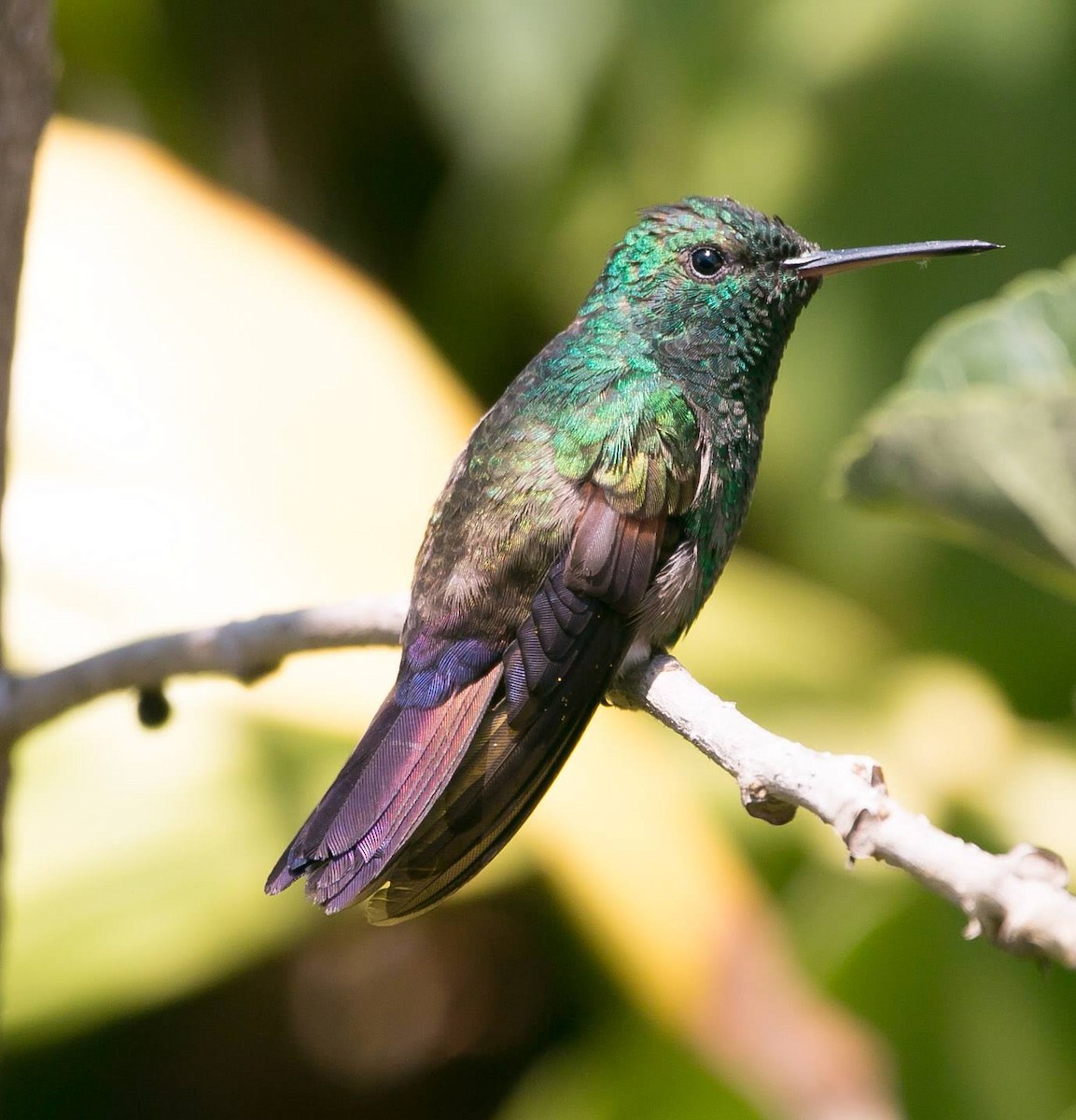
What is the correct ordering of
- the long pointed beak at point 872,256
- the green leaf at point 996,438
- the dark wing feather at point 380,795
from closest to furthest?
1. the dark wing feather at point 380,795
2. the long pointed beak at point 872,256
3. the green leaf at point 996,438

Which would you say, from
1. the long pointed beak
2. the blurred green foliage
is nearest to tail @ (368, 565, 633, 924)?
the long pointed beak

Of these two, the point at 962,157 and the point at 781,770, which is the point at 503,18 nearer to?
the point at 962,157

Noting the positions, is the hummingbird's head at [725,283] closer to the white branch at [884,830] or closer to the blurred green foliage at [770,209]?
the white branch at [884,830]

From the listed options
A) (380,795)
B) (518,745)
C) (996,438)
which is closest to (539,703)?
(518,745)

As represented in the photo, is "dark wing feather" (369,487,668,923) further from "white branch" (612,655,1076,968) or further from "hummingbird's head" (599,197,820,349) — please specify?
"hummingbird's head" (599,197,820,349)

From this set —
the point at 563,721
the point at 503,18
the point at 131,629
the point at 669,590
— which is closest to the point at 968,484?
the point at 669,590

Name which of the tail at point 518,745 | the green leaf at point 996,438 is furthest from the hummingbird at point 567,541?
the green leaf at point 996,438
